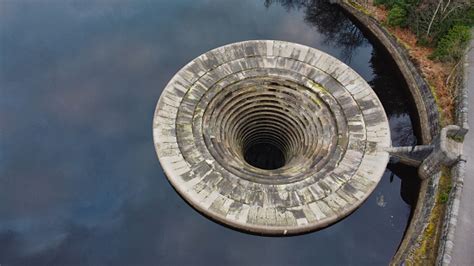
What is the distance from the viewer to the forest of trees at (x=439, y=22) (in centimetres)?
4188

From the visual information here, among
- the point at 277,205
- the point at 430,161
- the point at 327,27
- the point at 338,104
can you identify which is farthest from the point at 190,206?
the point at 327,27

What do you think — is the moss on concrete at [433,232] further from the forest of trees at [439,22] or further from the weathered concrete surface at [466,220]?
the forest of trees at [439,22]

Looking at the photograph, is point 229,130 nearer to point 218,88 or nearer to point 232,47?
point 218,88

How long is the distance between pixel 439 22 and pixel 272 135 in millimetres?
23559

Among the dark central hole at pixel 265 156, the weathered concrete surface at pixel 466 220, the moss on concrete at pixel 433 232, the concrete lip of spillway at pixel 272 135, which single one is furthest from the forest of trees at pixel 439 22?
the dark central hole at pixel 265 156

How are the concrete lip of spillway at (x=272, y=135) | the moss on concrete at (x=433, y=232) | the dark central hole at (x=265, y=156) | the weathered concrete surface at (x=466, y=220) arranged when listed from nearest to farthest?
the weathered concrete surface at (x=466, y=220) < the moss on concrete at (x=433, y=232) < the concrete lip of spillway at (x=272, y=135) < the dark central hole at (x=265, y=156)

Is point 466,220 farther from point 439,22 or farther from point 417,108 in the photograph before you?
point 439,22

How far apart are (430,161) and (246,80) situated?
18.4 m

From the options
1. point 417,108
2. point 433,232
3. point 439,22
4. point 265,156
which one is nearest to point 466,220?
point 433,232

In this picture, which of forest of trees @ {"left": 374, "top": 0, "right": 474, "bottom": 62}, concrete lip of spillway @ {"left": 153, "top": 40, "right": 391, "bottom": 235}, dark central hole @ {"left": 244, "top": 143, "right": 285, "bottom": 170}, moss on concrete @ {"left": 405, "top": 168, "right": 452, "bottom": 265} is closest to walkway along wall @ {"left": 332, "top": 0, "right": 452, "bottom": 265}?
moss on concrete @ {"left": 405, "top": 168, "right": 452, "bottom": 265}

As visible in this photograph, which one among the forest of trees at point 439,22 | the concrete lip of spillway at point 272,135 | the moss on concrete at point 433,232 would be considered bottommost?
the moss on concrete at point 433,232

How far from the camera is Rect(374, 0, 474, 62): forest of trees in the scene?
41.9m

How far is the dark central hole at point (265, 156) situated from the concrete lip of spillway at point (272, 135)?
0.72 m

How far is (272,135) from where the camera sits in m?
42.1
